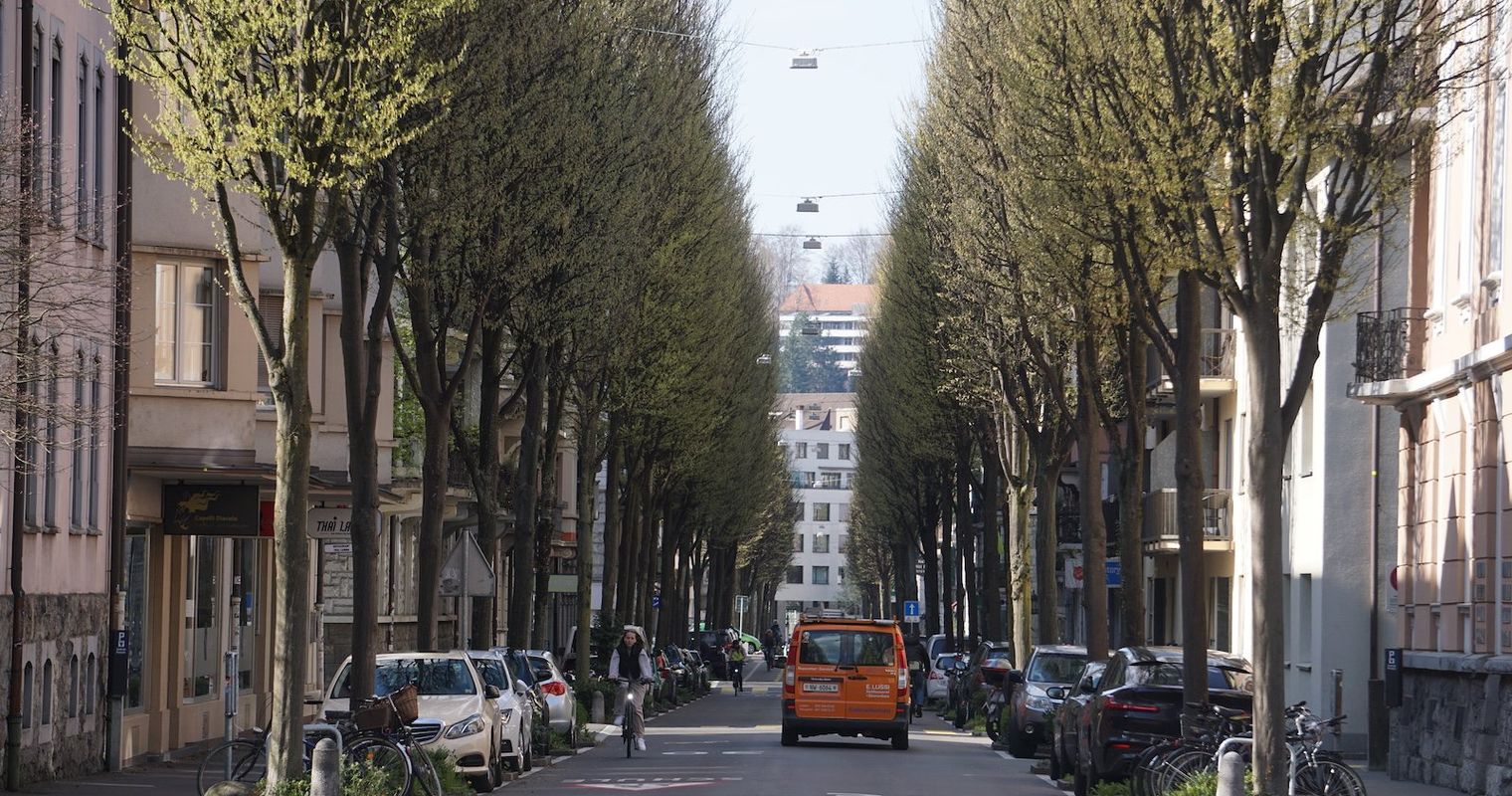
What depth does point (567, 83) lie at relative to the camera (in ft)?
92.7

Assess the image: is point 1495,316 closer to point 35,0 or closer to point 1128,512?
point 1128,512

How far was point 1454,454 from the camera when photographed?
1106 inches

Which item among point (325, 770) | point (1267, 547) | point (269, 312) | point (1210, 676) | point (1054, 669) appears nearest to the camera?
point (325, 770)

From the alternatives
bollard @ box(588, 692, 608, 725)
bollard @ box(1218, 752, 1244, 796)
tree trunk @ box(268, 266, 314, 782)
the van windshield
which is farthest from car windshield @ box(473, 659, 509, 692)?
bollard @ box(588, 692, 608, 725)

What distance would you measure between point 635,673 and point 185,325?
8621mm

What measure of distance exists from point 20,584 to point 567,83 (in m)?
9.02

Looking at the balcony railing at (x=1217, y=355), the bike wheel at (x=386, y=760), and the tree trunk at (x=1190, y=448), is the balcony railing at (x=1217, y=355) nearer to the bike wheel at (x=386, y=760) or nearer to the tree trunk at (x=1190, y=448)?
the tree trunk at (x=1190, y=448)

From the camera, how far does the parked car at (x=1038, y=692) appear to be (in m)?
33.6

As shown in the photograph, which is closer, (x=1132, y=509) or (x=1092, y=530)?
(x=1132, y=509)

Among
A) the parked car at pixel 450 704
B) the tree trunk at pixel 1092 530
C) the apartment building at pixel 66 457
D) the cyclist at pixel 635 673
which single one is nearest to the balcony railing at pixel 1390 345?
the tree trunk at pixel 1092 530

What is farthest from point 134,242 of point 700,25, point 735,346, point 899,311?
point 735,346

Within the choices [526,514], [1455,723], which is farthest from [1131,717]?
[526,514]

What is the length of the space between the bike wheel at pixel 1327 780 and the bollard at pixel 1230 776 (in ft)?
10.3

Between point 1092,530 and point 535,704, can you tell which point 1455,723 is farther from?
point 535,704
